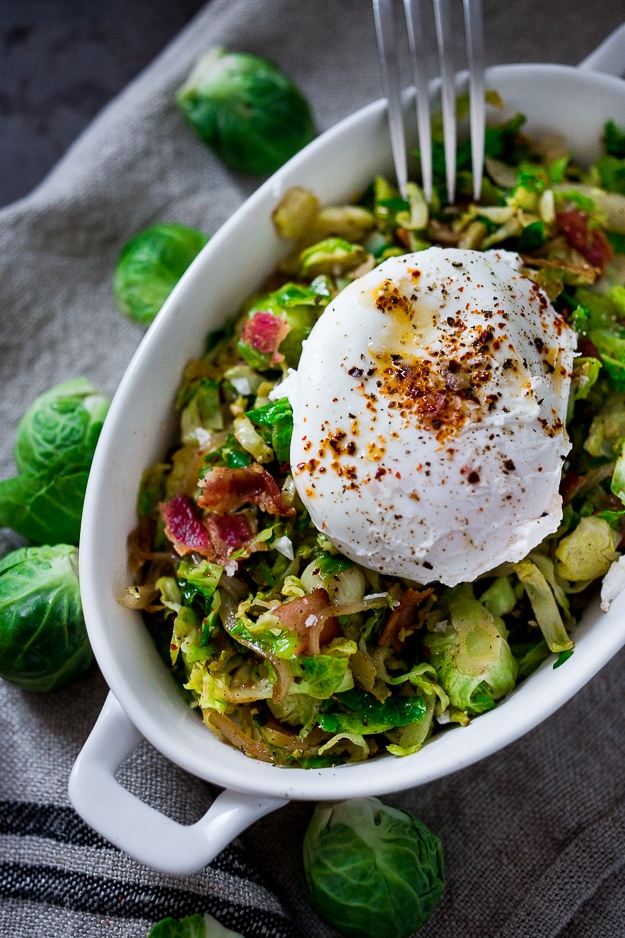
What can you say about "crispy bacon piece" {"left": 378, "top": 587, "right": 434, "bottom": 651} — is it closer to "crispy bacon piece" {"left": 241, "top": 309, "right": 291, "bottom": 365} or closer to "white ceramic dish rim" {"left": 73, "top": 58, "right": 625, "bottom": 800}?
"white ceramic dish rim" {"left": 73, "top": 58, "right": 625, "bottom": 800}

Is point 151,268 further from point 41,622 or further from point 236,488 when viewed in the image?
point 41,622

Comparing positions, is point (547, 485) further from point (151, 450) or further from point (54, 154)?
point (54, 154)

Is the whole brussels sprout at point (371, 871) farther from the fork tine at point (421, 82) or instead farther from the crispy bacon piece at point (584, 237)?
the fork tine at point (421, 82)

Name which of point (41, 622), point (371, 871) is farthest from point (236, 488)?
point (371, 871)

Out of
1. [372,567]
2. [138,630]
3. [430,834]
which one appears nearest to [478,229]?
[372,567]

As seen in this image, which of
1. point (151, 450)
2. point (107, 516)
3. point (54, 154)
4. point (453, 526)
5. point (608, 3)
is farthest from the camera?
point (54, 154)

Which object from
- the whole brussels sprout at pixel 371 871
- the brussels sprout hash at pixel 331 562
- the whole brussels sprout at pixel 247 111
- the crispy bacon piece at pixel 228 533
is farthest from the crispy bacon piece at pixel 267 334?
the whole brussels sprout at pixel 371 871
